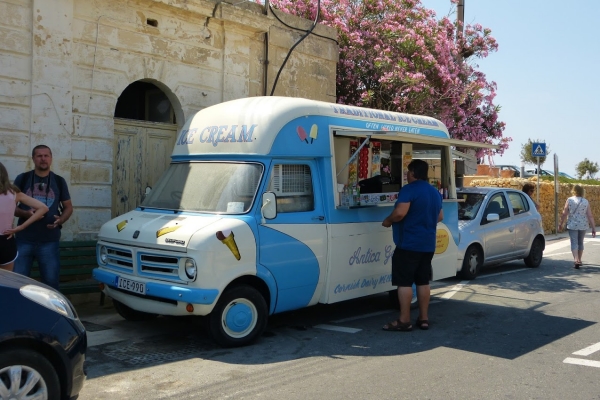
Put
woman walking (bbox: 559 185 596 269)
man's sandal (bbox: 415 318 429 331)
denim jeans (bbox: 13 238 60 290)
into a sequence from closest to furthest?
denim jeans (bbox: 13 238 60 290), man's sandal (bbox: 415 318 429 331), woman walking (bbox: 559 185 596 269)

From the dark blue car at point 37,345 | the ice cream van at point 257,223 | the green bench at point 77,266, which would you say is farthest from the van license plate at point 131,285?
the dark blue car at point 37,345

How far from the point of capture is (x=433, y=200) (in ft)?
24.1

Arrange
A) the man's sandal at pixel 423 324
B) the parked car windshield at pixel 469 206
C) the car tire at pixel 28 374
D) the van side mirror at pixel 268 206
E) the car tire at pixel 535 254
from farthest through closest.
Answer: the car tire at pixel 535 254, the parked car windshield at pixel 469 206, the man's sandal at pixel 423 324, the van side mirror at pixel 268 206, the car tire at pixel 28 374

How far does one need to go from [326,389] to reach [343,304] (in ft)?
12.1

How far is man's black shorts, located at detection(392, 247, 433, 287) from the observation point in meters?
7.28

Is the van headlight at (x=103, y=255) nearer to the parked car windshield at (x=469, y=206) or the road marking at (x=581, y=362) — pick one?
the road marking at (x=581, y=362)

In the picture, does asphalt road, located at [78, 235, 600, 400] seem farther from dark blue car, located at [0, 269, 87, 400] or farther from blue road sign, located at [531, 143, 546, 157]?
blue road sign, located at [531, 143, 546, 157]

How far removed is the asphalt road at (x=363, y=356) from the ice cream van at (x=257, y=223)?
15.1 inches

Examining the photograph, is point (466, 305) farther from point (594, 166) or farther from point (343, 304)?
point (594, 166)

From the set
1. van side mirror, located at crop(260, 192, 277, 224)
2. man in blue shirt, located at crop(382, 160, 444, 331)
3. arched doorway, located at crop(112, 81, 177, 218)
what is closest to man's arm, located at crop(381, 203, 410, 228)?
man in blue shirt, located at crop(382, 160, 444, 331)

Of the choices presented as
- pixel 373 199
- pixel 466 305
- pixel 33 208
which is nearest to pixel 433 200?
pixel 373 199

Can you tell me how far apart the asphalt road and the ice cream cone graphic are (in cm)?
88

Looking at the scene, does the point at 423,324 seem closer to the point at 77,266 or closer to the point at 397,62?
the point at 77,266

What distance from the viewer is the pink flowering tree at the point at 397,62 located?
1350 cm
